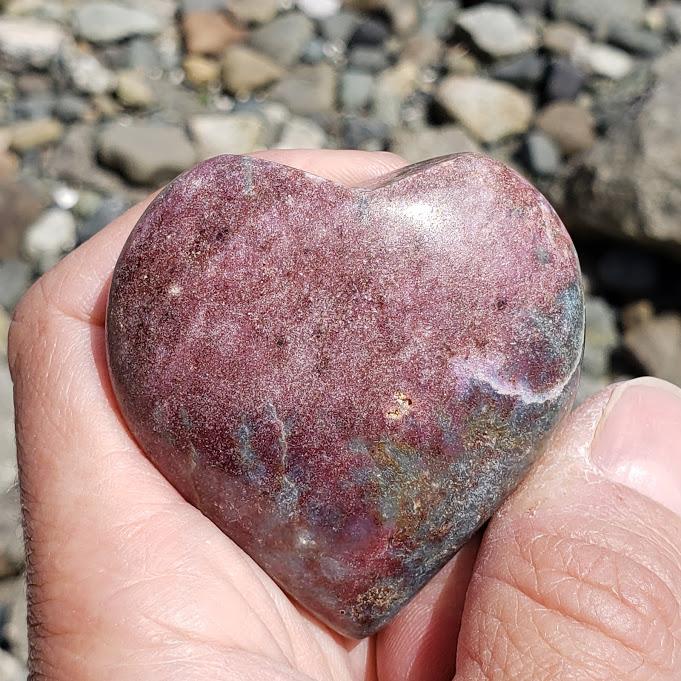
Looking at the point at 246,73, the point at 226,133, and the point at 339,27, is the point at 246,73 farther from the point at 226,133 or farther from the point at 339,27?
the point at 339,27

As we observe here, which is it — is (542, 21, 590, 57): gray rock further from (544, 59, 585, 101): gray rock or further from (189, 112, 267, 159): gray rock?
(189, 112, 267, 159): gray rock

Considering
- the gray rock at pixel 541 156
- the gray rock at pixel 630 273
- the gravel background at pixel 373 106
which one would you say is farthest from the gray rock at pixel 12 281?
the gray rock at pixel 630 273

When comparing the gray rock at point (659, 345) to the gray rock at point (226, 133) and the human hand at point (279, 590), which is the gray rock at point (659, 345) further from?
the human hand at point (279, 590)

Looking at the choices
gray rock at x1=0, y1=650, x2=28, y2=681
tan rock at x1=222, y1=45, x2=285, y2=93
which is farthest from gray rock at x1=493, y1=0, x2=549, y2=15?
gray rock at x1=0, y1=650, x2=28, y2=681

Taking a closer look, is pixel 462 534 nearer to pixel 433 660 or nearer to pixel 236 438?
pixel 433 660

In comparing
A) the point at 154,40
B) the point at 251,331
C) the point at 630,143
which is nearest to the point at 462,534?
the point at 251,331

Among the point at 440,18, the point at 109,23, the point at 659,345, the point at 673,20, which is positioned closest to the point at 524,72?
the point at 440,18
